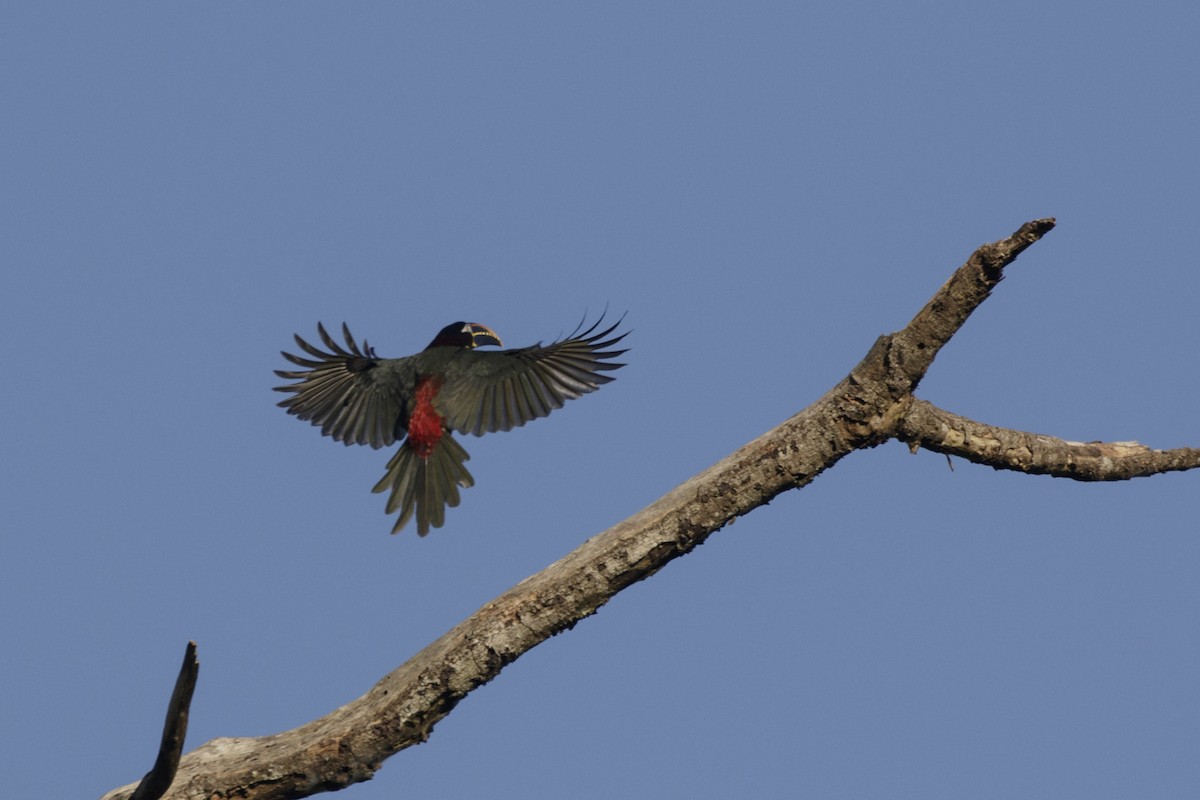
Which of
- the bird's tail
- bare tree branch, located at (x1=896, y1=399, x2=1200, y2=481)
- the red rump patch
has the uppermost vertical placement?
the red rump patch

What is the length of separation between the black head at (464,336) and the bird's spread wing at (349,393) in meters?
0.56

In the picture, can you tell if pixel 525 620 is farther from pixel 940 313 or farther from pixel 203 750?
pixel 940 313

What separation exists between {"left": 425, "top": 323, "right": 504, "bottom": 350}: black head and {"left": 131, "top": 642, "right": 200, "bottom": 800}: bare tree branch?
4518 millimetres

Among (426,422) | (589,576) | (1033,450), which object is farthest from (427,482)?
(1033,450)

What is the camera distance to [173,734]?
5027mm

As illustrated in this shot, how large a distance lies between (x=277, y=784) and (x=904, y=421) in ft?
10.7

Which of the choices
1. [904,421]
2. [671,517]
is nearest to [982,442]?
[904,421]

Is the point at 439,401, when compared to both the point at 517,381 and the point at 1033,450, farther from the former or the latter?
the point at 1033,450

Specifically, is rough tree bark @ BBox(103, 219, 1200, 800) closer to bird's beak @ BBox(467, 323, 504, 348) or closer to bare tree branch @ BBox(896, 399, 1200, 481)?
bare tree branch @ BBox(896, 399, 1200, 481)

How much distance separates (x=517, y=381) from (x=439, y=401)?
0.54 metres

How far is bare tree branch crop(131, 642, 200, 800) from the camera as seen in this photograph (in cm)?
470

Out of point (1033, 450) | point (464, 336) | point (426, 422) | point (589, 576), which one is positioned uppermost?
point (464, 336)

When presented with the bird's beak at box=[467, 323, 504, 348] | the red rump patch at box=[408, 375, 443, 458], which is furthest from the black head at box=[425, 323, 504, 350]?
the red rump patch at box=[408, 375, 443, 458]

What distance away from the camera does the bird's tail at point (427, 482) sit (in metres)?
8.38
